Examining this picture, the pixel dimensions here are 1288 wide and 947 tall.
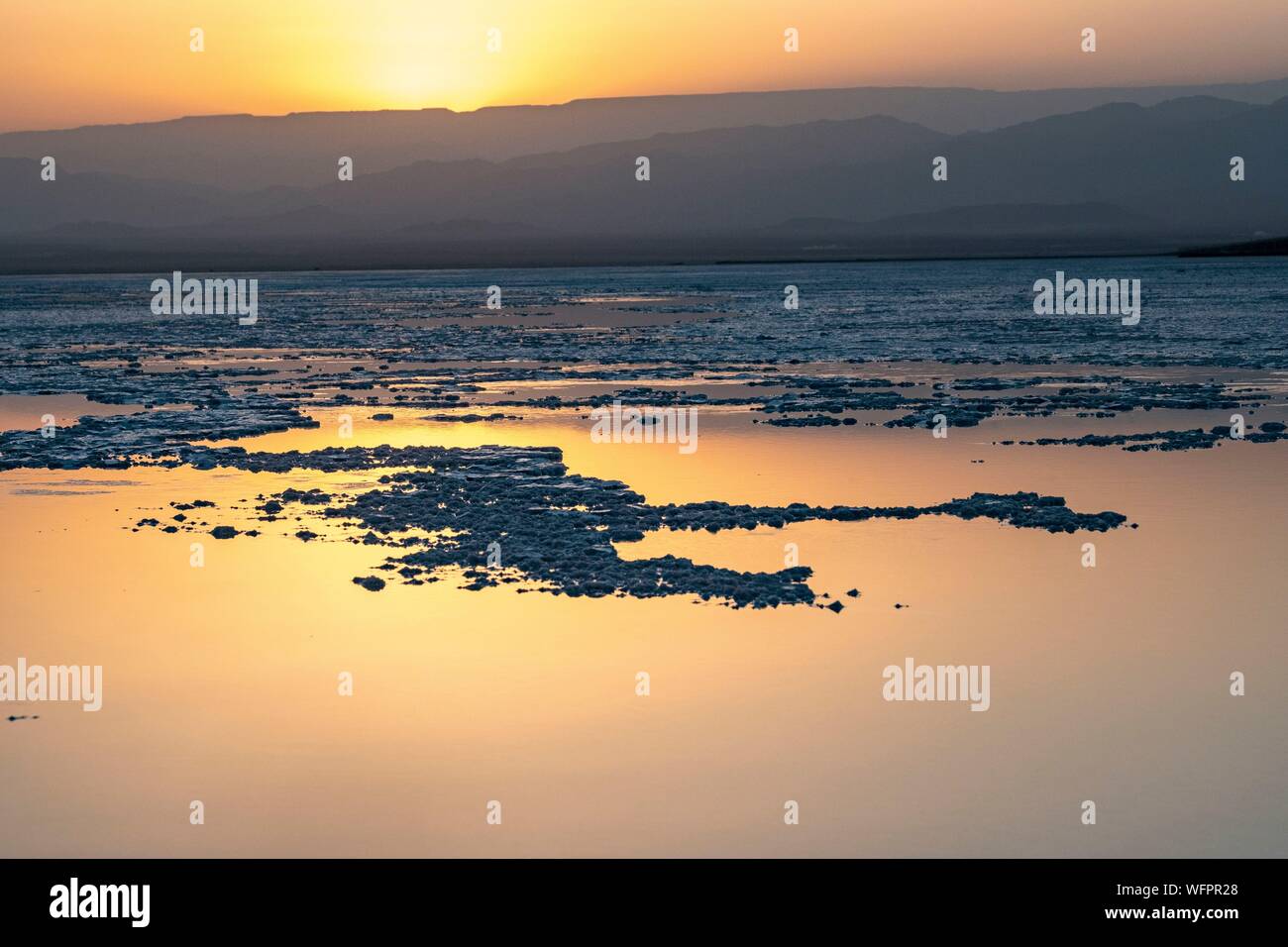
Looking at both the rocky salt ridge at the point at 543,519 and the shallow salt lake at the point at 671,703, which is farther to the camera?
the rocky salt ridge at the point at 543,519

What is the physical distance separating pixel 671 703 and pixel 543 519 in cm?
604

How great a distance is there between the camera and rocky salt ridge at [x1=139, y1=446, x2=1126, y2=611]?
1234cm

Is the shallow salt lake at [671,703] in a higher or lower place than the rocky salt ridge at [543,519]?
lower

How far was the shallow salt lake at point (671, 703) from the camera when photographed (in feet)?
24.8

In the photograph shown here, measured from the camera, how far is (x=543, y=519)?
1506 centimetres

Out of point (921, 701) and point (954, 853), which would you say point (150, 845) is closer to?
point (954, 853)

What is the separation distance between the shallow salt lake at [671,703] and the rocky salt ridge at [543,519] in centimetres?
34

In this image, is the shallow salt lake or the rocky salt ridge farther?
the rocky salt ridge

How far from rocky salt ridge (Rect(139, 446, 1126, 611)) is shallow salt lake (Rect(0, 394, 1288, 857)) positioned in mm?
345

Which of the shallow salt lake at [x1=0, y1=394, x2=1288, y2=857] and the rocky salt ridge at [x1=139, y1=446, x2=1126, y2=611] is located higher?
the rocky salt ridge at [x1=139, y1=446, x2=1126, y2=611]

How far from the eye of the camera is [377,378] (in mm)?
32750

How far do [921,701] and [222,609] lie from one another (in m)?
5.85

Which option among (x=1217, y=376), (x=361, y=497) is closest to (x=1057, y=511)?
(x=361, y=497)

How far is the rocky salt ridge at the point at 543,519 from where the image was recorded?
40.5 feet
